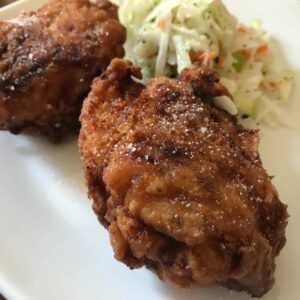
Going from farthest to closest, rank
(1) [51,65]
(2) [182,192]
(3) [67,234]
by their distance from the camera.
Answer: (1) [51,65], (3) [67,234], (2) [182,192]

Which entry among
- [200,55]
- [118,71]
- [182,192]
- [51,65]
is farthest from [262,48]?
[182,192]

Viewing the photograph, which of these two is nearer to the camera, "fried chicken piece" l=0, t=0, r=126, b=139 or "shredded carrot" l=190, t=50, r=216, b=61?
"fried chicken piece" l=0, t=0, r=126, b=139

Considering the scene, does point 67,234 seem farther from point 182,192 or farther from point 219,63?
point 219,63

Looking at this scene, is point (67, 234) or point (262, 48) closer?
point (67, 234)

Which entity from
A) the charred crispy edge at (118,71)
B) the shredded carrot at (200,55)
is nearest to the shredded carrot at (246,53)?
the shredded carrot at (200,55)

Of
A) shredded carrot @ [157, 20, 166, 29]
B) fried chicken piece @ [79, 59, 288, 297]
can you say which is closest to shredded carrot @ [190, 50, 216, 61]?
shredded carrot @ [157, 20, 166, 29]

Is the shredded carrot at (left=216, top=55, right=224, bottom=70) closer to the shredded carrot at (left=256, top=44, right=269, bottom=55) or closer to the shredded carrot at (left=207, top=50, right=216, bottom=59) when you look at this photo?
the shredded carrot at (left=207, top=50, right=216, bottom=59)

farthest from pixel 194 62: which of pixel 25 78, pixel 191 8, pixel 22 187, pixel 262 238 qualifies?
pixel 262 238
